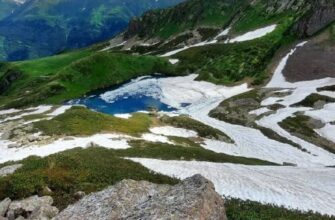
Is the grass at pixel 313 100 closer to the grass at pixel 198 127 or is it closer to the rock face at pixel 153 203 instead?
the grass at pixel 198 127

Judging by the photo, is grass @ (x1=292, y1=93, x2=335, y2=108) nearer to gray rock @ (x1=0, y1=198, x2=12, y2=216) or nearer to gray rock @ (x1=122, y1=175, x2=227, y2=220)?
gray rock @ (x1=0, y1=198, x2=12, y2=216)

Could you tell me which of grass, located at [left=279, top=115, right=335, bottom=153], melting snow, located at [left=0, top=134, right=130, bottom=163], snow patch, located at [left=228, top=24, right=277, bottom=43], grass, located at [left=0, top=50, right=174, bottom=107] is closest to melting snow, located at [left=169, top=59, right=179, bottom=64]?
grass, located at [left=0, top=50, right=174, bottom=107]

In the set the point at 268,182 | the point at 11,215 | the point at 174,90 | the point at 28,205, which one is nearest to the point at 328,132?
the point at 268,182

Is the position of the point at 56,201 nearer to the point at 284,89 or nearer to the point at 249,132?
the point at 249,132

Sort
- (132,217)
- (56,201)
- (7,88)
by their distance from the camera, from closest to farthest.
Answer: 1. (132,217)
2. (56,201)
3. (7,88)

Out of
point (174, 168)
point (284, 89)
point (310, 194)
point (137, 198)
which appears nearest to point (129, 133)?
point (174, 168)
